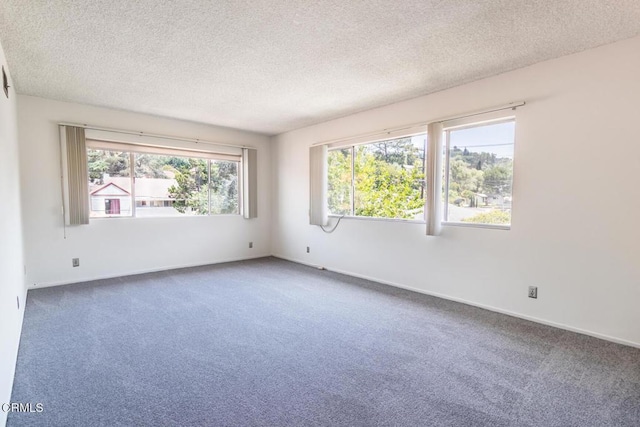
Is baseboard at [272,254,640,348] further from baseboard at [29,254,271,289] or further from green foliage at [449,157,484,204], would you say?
baseboard at [29,254,271,289]

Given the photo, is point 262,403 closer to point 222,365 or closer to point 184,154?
point 222,365

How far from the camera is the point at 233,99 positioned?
3.97m

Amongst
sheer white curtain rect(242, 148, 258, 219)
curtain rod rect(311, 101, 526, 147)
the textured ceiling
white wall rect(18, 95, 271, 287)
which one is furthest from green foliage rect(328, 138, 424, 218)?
white wall rect(18, 95, 271, 287)

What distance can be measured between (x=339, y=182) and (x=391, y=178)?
3.31 feet

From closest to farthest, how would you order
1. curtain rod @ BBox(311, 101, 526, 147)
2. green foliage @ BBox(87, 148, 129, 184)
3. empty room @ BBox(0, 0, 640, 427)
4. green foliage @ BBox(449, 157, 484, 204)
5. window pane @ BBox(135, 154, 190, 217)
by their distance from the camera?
empty room @ BBox(0, 0, 640, 427) → curtain rod @ BBox(311, 101, 526, 147) → green foliage @ BBox(449, 157, 484, 204) → green foliage @ BBox(87, 148, 129, 184) → window pane @ BBox(135, 154, 190, 217)

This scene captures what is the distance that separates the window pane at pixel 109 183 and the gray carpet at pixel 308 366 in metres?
1.47

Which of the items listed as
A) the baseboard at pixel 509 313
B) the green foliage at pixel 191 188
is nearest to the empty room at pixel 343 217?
the baseboard at pixel 509 313

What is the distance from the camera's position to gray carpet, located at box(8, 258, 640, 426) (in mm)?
1727

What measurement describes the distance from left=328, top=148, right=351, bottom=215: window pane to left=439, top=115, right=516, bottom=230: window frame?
5.34 feet

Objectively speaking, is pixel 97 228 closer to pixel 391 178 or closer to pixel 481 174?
pixel 391 178

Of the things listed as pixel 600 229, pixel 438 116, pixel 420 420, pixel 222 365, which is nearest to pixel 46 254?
pixel 222 365

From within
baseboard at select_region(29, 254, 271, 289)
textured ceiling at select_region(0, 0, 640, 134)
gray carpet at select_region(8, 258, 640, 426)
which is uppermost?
textured ceiling at select_region(0, 0, 640, 134)

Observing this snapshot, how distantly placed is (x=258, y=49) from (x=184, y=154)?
3152 millimetres

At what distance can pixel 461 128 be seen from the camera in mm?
3531
